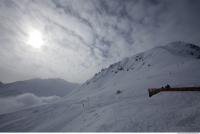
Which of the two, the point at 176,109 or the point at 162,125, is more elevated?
the point at 176,109

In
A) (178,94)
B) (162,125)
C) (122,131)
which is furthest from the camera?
(178,94)

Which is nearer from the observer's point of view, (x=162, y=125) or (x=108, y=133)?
(x=162, y=125)

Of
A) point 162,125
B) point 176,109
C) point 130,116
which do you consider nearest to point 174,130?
point 162,125

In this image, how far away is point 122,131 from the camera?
7.72m

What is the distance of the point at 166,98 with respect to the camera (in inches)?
426

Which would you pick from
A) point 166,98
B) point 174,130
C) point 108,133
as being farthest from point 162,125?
point 166,98

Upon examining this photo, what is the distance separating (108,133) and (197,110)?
18.4ft

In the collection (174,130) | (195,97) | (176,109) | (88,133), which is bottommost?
(88,133)

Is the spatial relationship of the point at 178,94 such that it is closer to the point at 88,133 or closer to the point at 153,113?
the point at 153,113

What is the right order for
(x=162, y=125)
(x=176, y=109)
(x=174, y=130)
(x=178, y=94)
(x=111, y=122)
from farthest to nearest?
(x=178, y=94), (x=111, y=122), (x=176, y=109), (x=162, y=125), (x=174, y=130)

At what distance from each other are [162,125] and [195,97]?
14.7 ft

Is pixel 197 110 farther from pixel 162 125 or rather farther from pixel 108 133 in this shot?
pixel 108 133

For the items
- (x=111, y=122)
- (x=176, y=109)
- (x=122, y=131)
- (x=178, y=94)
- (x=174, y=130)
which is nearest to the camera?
(x=174, y=130)

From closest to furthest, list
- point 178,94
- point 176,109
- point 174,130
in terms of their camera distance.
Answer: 1. point 174,130
2. point 176,109
3. point 178,94
